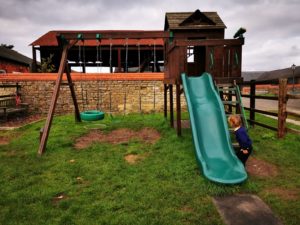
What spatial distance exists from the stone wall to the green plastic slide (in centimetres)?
659

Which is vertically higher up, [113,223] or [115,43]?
[115,43]

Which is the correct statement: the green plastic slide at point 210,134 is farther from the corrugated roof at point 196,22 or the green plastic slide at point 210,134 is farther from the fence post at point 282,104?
the corrugated roof at point 196,22

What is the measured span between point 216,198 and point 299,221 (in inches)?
43.7

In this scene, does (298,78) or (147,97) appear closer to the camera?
(147,97)

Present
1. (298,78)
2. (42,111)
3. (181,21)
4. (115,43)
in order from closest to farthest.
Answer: (42,111)
(115,43)
(181,21)
(298,78)

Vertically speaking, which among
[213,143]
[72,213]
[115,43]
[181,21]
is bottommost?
[72,213]

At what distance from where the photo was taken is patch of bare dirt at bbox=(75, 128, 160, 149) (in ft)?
25.2

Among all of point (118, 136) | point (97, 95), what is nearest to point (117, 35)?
point (118, 136)

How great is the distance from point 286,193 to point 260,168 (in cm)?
110

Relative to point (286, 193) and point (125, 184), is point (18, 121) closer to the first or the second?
point (125, 184)

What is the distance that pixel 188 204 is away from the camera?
380 centimetres

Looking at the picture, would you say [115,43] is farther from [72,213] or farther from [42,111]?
[72,213]

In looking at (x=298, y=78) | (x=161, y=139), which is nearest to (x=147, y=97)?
(x=161, y=139)

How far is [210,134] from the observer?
5.86 meters
